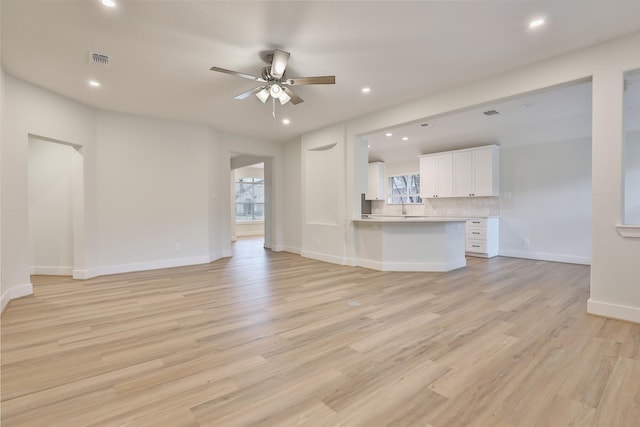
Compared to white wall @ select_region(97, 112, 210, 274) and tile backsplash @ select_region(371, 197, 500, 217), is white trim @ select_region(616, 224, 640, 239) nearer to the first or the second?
tile backsplash @ select_region(371, 197, 500, 217)

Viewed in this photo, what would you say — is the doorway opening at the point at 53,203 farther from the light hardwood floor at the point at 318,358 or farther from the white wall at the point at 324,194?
the white wall at the point at 324,194

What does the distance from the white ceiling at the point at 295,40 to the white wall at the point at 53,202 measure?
1467 millimetres

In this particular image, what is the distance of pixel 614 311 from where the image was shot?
9.57 ft

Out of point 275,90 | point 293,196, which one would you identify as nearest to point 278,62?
point 275,90

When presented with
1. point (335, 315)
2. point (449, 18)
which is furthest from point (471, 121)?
point (335, 315)

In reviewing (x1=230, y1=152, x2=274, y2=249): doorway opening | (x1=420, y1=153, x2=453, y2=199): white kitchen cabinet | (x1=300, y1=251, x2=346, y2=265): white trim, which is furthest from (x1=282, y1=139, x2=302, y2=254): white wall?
(x1=230, y1=152, x2=274, y2=249): doorway opening

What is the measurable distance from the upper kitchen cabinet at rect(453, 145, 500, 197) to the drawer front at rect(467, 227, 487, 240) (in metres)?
0.80

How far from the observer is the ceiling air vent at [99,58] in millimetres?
3120

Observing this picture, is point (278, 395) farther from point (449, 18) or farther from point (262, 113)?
point (262, 113)

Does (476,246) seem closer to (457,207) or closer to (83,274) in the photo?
(457,207)

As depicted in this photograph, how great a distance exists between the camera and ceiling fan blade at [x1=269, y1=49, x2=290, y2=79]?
9.95 ft

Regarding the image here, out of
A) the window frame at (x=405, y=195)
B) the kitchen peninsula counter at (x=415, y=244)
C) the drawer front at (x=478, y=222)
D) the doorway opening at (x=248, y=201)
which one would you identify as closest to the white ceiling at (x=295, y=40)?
the kitchen peninsula counter at (x=415, y=244)

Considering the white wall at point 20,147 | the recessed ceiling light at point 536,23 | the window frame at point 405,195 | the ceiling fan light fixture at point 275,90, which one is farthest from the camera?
the window frame at point 405,195

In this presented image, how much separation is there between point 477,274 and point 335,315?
306 cm
